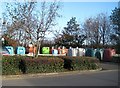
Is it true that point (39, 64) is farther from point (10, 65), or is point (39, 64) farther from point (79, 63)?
point (79, 63)

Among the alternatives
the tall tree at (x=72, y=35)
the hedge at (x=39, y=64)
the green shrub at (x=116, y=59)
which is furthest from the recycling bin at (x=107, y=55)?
the tall tree at (x=72, y=35)

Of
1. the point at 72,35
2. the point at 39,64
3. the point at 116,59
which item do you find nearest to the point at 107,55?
the point at 116,59

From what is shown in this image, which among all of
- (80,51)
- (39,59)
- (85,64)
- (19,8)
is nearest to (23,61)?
(39,59)

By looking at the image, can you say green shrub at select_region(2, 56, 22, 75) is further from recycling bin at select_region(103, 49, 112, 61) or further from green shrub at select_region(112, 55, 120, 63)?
recycling bin at select_region(103, 49, 112, 61)

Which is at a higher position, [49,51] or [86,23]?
[86,23]

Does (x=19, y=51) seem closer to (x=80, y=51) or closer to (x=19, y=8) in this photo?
(x=80, y=51)

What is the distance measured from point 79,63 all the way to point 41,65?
11.5 feet

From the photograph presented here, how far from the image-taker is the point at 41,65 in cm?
1883

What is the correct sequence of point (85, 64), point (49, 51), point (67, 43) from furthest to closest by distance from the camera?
point (67, 43)
point (49, 51)
point (85, 64)

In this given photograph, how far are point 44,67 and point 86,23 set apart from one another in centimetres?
3726

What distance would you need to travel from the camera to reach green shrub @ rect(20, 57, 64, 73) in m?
18.2

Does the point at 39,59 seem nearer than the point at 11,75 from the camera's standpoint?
No

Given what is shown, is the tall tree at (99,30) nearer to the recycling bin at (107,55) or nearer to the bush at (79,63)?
the recycling bin at (107,55)

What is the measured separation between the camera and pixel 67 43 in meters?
58.7
